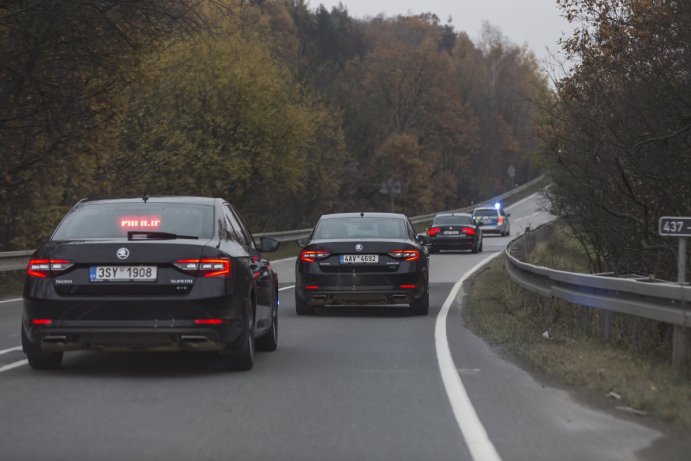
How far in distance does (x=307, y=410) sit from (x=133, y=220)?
2.74 meters

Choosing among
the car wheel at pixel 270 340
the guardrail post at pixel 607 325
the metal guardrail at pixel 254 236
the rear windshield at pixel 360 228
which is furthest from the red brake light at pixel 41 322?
the metal guardrail at pixel 254 236

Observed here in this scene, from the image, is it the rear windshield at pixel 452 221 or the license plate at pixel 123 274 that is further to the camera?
the rear windshield at pixel 452 221

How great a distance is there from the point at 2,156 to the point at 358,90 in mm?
56852

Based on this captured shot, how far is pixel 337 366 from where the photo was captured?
405 inches

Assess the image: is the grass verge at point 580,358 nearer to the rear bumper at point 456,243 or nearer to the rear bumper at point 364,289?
the rear bumper at point 364,289

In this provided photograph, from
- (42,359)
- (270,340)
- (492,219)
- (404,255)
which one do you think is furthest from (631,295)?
(492,219)

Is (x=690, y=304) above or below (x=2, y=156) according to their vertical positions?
below

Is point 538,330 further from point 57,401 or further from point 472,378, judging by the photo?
point 57,401

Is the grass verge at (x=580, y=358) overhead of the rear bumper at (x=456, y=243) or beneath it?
overhead

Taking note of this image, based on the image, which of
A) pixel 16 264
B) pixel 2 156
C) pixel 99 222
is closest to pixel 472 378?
pixel 99 222

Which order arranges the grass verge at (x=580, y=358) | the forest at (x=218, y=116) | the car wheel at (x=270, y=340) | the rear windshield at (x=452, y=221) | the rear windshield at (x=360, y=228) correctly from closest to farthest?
the grass verge at (x=580, y=358)
the car wheel at (x=270, y=340)
the rear windshield at (x=360, y=228)
the forest at (x=218, y=116)
the rear windshield at (x=452, y=221)

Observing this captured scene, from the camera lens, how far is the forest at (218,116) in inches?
848

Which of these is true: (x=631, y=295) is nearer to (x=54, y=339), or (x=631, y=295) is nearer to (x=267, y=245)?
(x=267, y=245)

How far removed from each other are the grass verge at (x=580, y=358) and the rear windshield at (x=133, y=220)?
10.6ft
